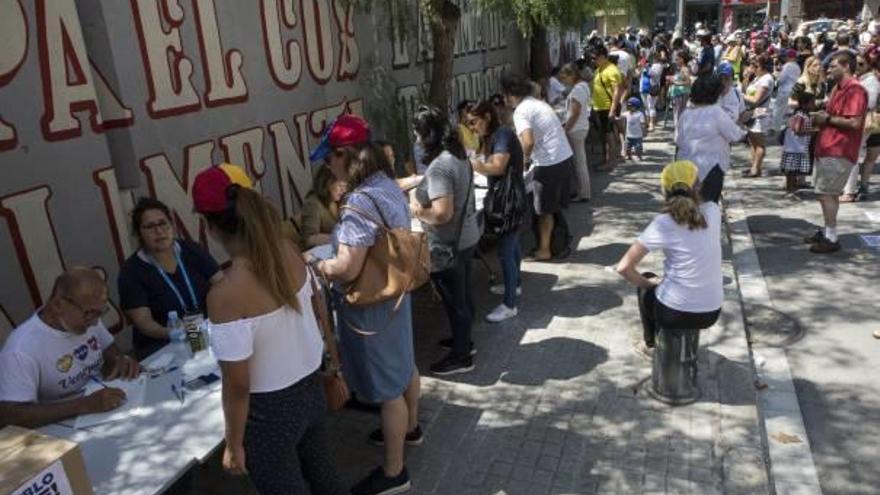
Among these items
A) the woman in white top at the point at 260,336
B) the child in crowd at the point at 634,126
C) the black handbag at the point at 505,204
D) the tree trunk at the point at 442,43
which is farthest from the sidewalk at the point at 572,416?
the child in crowd at the point at 634,126

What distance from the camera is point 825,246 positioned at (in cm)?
660

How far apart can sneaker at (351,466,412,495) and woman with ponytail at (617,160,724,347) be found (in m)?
1.73

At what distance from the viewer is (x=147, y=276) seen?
3836 mm

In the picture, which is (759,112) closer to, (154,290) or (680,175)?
(680,175)

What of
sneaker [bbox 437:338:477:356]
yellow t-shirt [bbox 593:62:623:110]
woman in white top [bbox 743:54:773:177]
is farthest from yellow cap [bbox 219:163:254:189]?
yellow t-shirt [bbox 593:62:623:110]

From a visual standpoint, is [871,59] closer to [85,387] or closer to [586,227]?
[586,227]

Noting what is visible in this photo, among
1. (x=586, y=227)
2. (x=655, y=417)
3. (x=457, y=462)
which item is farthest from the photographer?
(x=586, y=227)

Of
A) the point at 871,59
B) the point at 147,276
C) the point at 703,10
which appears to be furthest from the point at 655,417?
the point at 703,10

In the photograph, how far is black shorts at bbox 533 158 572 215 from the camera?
21.0 feet

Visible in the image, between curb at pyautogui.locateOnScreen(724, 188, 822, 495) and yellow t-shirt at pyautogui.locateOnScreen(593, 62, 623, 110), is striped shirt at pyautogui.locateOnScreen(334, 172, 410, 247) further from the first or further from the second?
yellow t-shirt at pyautogui.locateOnScreen(593, 62, 623, 110)

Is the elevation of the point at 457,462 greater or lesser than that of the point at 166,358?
lesser

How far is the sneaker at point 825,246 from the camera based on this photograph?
659cm

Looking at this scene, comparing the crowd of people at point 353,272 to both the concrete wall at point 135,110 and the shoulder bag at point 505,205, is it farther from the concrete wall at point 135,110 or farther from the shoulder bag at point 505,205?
the concrete wall at point 135,110

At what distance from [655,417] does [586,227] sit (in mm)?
4046
